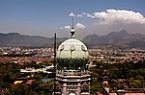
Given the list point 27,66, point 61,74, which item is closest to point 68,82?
point 61,74

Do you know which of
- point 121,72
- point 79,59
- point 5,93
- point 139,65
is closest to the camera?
point 79,59

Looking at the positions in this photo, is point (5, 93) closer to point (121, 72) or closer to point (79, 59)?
point (121, 72)

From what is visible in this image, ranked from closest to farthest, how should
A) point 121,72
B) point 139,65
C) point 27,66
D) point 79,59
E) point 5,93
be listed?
point 79,59 → point 5,93 → point 121,72 → point 139,65 → point 27,66

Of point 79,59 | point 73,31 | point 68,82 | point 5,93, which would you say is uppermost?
point 73,31

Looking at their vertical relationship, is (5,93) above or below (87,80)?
below

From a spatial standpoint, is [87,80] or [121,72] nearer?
[87,80]
